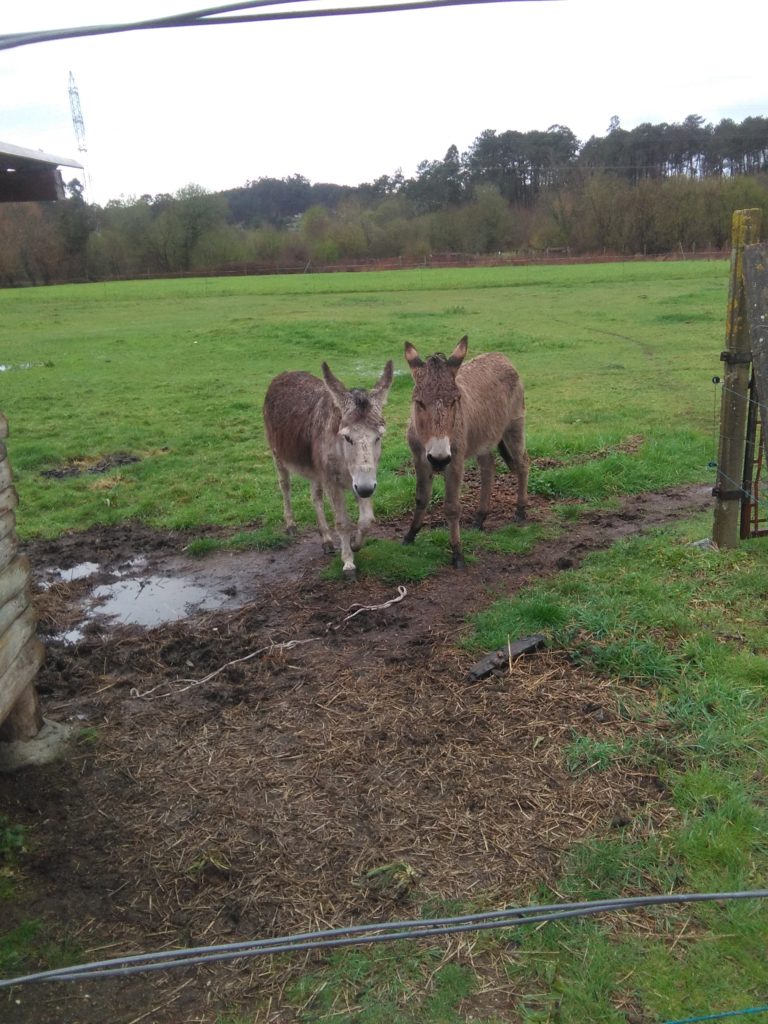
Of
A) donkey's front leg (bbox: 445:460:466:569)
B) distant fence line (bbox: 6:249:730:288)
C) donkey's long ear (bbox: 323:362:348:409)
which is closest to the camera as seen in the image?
donkey's long ear (bbox: 323:362:348:409)

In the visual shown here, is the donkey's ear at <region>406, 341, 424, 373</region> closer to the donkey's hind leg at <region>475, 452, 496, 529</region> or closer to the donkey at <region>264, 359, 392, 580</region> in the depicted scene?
the donkey at <region>264, 359, 392, 580</region>

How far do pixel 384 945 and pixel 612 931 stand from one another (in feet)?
3.22

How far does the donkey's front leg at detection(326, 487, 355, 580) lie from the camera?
Answer: 6.84 meters

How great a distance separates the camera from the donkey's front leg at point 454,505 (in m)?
6.95

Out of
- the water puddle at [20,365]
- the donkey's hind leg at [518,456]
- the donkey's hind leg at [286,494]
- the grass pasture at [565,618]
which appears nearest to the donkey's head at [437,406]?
the grass pasture at [565,618]

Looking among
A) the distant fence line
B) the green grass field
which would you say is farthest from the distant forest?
the green grass field

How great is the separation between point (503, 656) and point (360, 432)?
221 cm

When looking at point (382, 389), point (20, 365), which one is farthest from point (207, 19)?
point (20, 365)

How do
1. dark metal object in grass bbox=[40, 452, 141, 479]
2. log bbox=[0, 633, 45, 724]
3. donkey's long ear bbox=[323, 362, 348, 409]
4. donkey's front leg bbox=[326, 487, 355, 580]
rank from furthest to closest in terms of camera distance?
dark metal object in grass bbox=[40, 452, 141, 479], donkey's front leg bbox=[326, 487, 355, 580], donkey's long ear bbox=[323, 362, 348, 409], log bbox=[0, 633, 45, 724]

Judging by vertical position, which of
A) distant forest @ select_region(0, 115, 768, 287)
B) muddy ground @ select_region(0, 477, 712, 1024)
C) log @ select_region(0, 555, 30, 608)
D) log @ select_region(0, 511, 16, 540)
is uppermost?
distant forest @ select_region(0, 115, 768, 287)

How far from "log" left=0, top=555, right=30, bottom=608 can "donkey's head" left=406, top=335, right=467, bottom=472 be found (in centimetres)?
316

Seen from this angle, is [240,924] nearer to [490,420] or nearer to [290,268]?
[490,420]

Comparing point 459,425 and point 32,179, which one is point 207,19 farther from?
point 459,425

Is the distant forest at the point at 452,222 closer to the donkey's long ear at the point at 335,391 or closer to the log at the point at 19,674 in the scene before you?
the donkey's long ear at the point at 335,391
